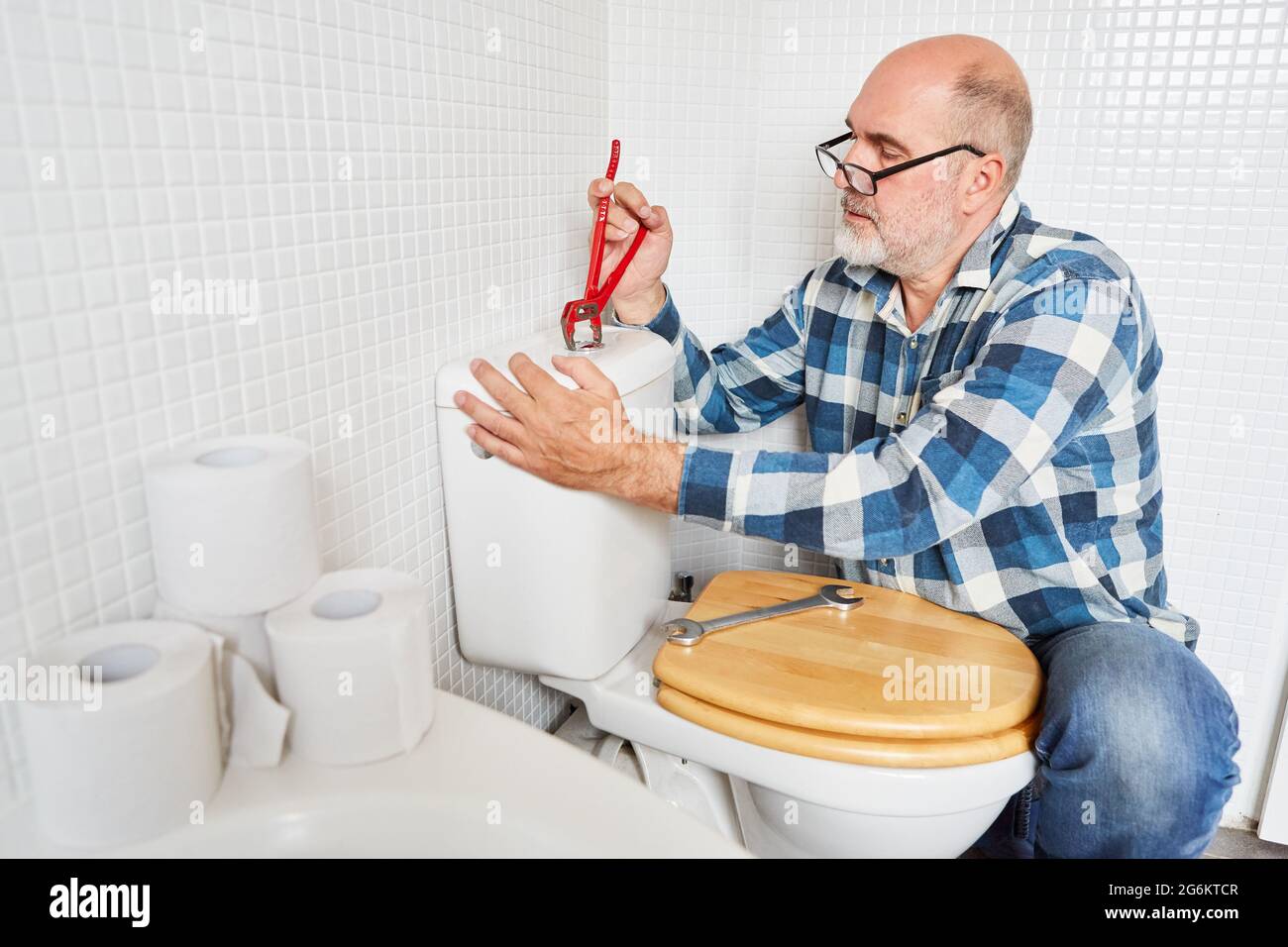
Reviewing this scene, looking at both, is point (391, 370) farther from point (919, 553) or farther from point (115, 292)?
point (919, 553)

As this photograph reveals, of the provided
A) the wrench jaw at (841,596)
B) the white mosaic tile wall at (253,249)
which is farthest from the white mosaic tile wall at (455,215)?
the wrench jaw at (841,596)

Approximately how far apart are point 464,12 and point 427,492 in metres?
0.50

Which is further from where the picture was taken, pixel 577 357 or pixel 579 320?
pixel 579 320

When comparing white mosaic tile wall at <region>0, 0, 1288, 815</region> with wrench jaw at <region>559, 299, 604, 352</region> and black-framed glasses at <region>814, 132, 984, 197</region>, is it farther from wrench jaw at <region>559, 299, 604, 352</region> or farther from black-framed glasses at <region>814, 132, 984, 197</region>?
black-framed glasses at <region>814, 132, 984, 197</region>

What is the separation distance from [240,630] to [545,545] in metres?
0.38

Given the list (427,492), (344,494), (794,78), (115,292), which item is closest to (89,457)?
(115,292)

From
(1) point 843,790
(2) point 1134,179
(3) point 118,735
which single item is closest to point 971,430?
(1) point 843,790

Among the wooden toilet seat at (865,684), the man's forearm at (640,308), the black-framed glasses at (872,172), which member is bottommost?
the wooden toilet seat at (865,684)

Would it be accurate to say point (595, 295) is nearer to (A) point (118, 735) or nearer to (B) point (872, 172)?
(B) point (872, 172)

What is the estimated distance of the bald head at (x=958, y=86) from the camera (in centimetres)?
108

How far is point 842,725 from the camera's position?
3.00 feet

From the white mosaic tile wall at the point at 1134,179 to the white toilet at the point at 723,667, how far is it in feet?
1.46

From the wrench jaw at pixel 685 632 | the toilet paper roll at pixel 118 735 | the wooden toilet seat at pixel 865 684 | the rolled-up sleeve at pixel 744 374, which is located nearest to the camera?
the toilet paper roll at pixel 118 735

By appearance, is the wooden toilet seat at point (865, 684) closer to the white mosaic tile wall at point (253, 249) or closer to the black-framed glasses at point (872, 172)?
→ the white mosaic tile wall at point (253, 249)
